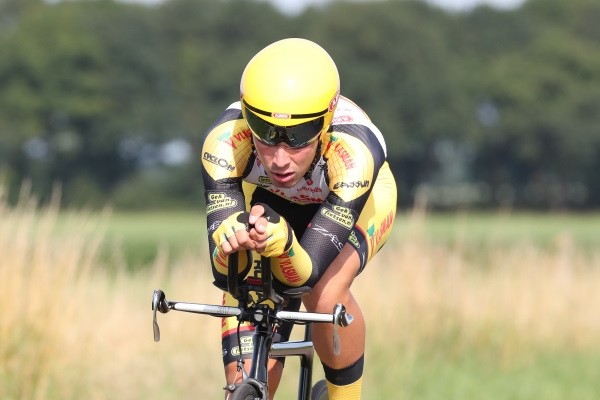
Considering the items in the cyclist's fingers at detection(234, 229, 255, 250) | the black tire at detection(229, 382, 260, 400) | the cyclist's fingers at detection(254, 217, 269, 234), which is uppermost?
the cyclist's fingers at detection(254, 217, 269, 234)

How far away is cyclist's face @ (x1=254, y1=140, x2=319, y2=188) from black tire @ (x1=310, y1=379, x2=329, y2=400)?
4.29 feet

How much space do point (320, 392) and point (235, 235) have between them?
1.55 m

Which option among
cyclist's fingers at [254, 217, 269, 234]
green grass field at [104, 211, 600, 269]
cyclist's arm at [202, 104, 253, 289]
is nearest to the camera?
cyclist's fingers at [254, 217, 269, 234]

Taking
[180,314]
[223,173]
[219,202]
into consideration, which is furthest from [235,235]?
[180,314]

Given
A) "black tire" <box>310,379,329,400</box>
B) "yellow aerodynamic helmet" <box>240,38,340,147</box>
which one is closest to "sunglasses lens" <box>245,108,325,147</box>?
"yellow aerodynamic helmet" <box>240,38,340,147</box>

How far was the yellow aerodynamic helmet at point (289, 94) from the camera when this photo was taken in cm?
450

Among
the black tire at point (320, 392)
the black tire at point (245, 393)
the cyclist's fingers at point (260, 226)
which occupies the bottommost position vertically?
the black tire at point (320, 392)

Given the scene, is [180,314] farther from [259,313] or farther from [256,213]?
[256,213]

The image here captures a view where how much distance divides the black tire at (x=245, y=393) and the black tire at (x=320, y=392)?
1091 mm

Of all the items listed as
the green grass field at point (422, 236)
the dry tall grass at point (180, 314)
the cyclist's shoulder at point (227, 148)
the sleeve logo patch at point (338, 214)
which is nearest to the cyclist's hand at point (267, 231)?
the sleeve logo patch at point (338, 214)

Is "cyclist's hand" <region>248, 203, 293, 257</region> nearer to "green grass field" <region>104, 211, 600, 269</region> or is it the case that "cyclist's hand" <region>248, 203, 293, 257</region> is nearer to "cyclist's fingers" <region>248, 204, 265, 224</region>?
"cyclist's fingers" <region>248, 204, 265, 224</region>

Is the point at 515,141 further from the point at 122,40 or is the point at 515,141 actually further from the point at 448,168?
the point at 122,40

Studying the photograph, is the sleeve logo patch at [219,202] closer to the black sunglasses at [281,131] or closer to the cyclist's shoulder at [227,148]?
the cyclist's shoulder at [227,148]

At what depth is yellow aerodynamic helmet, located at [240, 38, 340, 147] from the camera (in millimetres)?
4500
